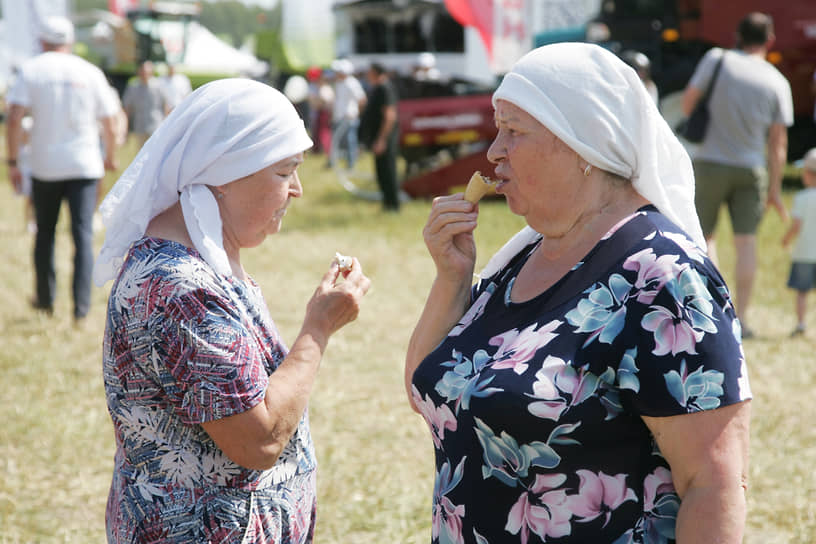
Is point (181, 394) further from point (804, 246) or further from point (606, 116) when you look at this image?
point (804, 246)

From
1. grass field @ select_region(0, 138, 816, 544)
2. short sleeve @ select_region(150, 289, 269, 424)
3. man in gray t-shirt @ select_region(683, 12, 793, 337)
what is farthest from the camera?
man in gray t-shirt @ select_region(683, 12, 793, 337)

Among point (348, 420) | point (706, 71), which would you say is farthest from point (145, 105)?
point (348, 420)

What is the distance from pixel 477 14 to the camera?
26.1 ft

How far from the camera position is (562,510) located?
1.62 meters

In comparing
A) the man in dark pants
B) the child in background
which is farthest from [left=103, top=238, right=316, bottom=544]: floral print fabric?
the man in dark pants

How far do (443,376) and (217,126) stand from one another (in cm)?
72

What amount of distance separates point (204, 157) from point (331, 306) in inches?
17.6

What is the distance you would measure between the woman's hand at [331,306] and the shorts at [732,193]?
458cm

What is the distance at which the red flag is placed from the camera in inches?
306

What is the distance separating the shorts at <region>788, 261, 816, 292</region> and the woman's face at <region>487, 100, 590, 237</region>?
5.29 m

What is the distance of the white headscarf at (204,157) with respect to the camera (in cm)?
184

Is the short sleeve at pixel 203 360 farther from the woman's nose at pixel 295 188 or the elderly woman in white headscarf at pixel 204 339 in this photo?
the woman's nose at pixel 295 188

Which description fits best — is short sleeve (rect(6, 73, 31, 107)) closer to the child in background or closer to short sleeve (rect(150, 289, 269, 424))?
short sleeve (rect(150, 289, 269, 424))

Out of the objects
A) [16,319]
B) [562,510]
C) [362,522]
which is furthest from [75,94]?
[562,510]
